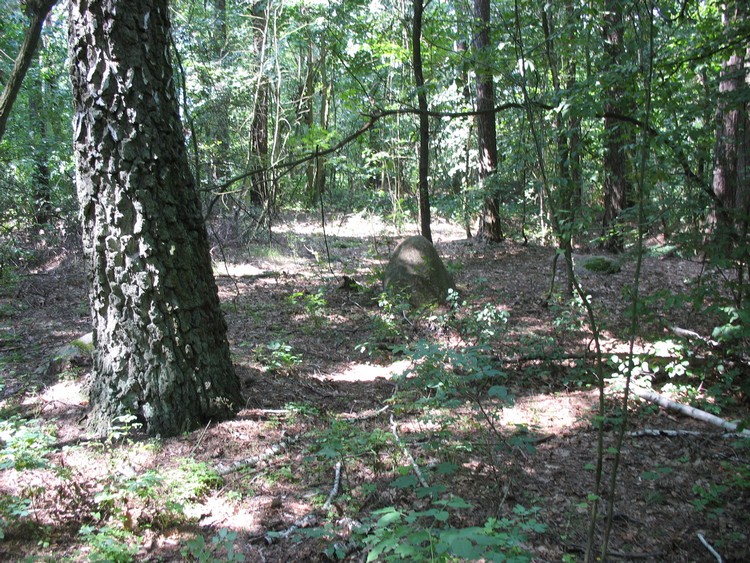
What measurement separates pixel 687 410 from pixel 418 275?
13.9ft

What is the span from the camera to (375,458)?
3.64 meters

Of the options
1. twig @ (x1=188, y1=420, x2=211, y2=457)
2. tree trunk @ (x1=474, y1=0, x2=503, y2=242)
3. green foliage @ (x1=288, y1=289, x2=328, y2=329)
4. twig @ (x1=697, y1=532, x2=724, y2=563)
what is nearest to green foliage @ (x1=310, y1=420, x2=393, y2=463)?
twig @ (x1=188, y1=420, x2=211, y2=457)

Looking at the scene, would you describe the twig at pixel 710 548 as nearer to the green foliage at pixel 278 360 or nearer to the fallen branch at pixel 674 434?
the fallen branch at pixel 674 434

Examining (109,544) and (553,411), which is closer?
(109,544)

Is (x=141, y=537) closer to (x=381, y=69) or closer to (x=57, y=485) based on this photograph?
(x=57, y=485)

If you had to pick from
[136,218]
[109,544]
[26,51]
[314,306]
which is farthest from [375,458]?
[314,306]

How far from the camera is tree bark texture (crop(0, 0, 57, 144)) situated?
271 cm

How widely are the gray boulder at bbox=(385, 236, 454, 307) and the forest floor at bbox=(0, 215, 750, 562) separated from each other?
26.5 inches

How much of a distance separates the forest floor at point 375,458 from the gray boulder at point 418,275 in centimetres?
67

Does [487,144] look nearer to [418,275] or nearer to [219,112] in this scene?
[418,275]

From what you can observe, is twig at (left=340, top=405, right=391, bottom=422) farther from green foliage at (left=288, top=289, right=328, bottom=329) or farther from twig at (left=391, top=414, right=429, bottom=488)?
green foliage at (left=288, top=289, right=328, bottom=329)

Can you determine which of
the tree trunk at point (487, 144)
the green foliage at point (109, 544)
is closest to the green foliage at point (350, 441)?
the green foliage at point (109, 544)

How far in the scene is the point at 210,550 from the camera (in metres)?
2.57

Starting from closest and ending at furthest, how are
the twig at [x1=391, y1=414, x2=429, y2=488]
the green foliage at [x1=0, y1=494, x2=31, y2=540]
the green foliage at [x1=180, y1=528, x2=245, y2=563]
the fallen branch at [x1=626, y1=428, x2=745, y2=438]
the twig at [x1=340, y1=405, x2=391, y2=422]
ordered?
the green foliage at [x1=180, y1=528, x2=245, y2=563] → the green foliage at [x1=0, y1=494, x2=31, y2=540] → the twig at [x1=391, y1=414, x2=429, y2=488] → the fallen branch at [x1=626, y1=428, x2=745, y2=438] → the twig at [x1=340, y1=405, x2=391, y2=422]
